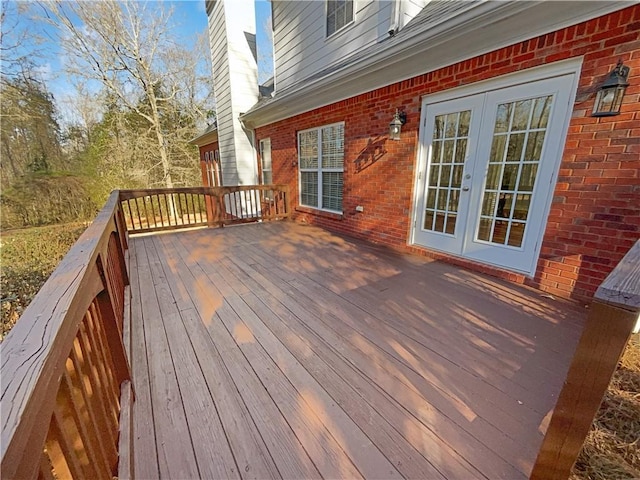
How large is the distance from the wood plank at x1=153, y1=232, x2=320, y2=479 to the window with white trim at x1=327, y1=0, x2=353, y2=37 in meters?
4.70

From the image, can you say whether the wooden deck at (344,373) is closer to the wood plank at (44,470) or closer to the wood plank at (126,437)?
the wood plank at (126,437)

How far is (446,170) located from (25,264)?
605 centimetres

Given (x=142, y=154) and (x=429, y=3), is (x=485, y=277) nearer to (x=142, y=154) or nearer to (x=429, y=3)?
(x=429, y=3)

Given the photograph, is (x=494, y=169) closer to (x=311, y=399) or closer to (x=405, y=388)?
(x=405, y=388)

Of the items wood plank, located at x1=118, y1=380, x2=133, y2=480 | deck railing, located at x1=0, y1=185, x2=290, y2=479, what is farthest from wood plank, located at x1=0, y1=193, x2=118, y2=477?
wood plank, located at x1=118, y1=380, x2=133, y2=480

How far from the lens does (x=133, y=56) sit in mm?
9992

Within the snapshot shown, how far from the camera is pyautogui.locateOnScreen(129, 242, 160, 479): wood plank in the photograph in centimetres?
115

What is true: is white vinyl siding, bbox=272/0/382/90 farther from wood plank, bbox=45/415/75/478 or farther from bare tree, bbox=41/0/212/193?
bare tree, bbox=41/0/212/193

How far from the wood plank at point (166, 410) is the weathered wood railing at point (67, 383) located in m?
0.16

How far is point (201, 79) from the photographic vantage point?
40.1ft

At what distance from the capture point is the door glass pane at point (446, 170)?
3047 mm

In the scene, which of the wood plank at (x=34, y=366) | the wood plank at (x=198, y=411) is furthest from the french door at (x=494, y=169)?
the wood plank at (x=34, y=366)

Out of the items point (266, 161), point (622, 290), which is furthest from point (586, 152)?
point (266, 161)

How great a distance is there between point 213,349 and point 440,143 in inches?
124
